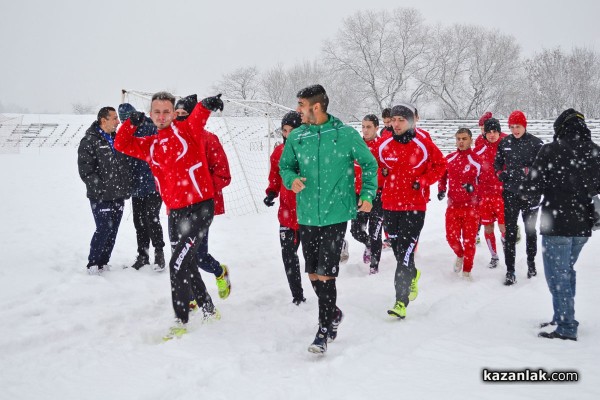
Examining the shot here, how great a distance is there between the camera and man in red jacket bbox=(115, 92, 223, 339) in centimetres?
399

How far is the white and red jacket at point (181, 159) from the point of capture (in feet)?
13.1

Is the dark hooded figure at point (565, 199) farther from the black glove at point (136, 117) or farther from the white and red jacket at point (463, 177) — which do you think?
the black glove at point (136, 117)

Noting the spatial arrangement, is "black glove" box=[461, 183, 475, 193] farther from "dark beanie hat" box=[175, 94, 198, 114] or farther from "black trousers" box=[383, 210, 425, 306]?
"dark beanie hat" box=[175, 94, 198, 114]

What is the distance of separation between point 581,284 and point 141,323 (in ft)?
16.4

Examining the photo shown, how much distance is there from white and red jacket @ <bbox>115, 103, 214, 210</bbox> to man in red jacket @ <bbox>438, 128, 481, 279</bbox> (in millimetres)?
3313

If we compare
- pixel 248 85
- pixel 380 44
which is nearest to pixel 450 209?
pixel 380 44

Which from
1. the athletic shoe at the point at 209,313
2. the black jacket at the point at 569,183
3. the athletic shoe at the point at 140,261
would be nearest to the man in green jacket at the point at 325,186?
the athletic shoe at the point at 209,313

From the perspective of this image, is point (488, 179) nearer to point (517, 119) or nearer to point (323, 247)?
point (517, 119)

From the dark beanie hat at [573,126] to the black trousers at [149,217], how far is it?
15.7 ft

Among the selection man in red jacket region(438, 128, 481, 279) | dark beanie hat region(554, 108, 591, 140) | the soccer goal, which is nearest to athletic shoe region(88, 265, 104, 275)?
the soccer goal

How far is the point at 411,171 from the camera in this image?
4.70 metres

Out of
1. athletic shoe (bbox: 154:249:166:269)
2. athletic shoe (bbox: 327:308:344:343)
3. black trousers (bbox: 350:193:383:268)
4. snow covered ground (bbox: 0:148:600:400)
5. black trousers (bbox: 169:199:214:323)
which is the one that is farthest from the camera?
black trousers (bbox: 350:193:383:268)

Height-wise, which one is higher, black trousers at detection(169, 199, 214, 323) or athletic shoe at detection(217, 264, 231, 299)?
black trousers at detection(169, 199, 214, 323)

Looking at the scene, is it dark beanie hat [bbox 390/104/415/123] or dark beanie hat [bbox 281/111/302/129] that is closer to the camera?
dark beanie hat [bbox 390/104/415/123]
